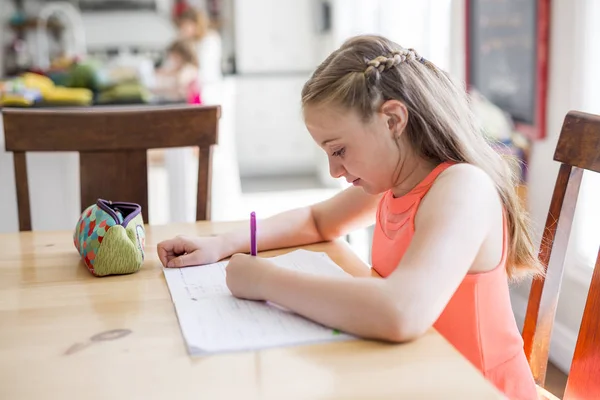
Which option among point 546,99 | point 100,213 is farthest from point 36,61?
point 100,213

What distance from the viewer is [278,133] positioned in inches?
241

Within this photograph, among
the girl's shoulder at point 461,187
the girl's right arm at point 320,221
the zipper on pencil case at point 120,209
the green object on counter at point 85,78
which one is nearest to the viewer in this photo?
the girl's shoulder at point 461,187

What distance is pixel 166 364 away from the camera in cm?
81

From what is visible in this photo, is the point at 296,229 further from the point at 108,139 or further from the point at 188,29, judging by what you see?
the point at 188,29

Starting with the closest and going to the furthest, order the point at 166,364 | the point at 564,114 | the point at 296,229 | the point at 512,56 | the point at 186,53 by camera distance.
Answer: the point at 166,364 → the point at 296,229 → the point at 564,114 → the point at 512,56 → the point at 186,53

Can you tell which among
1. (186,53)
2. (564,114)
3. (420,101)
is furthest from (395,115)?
(186,53)

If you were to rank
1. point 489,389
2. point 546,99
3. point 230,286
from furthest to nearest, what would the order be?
point 546,99
point 230,286
point 489,389

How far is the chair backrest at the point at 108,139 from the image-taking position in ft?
5.34

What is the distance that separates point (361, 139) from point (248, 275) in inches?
10.3

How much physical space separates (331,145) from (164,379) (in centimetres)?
46

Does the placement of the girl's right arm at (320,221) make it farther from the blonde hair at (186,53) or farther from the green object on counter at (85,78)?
the blonde hair at (186,53)

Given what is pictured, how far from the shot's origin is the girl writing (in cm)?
88

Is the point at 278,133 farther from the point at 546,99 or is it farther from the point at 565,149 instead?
the point at 565,149

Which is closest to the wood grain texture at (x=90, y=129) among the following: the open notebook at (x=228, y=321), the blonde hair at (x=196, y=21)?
the open notebook at (x=228, y=321)
